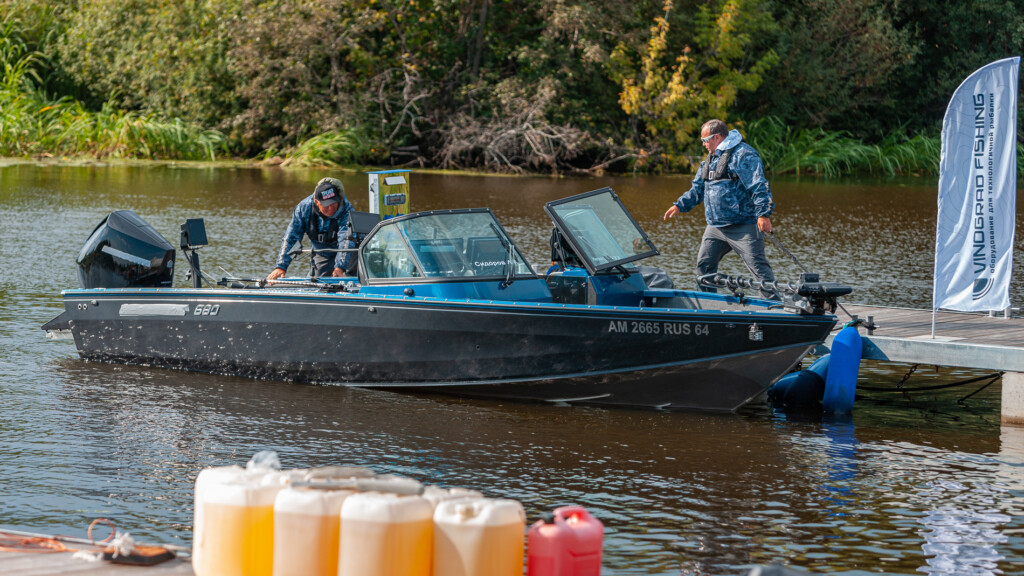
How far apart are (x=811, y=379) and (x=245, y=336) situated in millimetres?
4631

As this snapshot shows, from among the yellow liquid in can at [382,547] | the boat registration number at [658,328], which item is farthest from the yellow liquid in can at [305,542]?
the boat registration number at [658,328]

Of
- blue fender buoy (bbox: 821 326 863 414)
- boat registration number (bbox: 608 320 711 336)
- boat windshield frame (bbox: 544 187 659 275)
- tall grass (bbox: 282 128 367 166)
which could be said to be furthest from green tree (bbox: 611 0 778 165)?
boat registration number (bbox: 608 320 711 336)

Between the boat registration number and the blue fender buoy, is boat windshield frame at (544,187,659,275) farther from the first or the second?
the blue fender buoy

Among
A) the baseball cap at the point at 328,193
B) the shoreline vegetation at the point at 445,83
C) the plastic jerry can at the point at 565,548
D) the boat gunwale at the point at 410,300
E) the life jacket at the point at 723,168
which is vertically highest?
the shoreline vegetation at the point at 445,83

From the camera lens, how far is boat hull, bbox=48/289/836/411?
8.35 m

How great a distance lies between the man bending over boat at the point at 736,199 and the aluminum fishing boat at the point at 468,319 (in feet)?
1.22

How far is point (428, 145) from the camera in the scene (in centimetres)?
3400

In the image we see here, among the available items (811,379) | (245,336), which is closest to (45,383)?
(245,336)

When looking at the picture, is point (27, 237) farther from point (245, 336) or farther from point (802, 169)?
point (802, 169)

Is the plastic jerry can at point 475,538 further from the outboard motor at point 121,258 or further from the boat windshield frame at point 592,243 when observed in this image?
the outboard motor at point 121,258

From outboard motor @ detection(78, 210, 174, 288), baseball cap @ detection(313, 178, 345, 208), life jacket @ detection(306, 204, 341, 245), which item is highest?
baseball cap @ detection(313, 178, 345, 208)

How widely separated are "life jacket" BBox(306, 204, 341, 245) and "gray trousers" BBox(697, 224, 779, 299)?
3.30 m

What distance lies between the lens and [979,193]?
886cm

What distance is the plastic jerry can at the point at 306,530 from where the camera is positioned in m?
4.49
